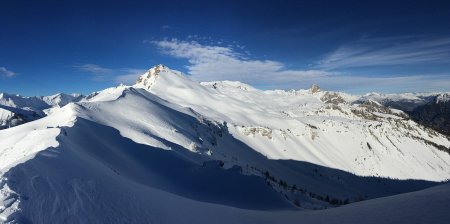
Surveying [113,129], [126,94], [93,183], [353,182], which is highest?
[126,94]

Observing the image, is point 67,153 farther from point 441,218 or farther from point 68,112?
point 68,112

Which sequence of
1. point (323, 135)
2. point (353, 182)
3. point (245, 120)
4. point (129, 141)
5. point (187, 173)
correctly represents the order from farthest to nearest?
point (323, 135)
point (245, 120)
point (353, 182)
point (129, 141)
point (187, 173)

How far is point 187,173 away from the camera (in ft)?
123

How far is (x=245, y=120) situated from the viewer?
16450 centimetres

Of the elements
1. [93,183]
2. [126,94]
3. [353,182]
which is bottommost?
[353,182]

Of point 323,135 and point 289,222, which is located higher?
point 323,135

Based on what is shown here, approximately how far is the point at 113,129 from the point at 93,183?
35051 millimetres

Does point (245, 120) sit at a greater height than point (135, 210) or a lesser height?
greater

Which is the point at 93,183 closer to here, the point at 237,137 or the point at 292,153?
the point at 237,137

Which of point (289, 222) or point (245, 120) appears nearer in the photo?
point (289, 222)

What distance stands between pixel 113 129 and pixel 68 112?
1115 centimetres

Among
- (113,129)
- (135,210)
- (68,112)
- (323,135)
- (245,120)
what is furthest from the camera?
(323,135)

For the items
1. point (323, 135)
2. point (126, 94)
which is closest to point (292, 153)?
point (323, 135)

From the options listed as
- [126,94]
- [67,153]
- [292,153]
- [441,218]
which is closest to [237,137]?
[292,153]
